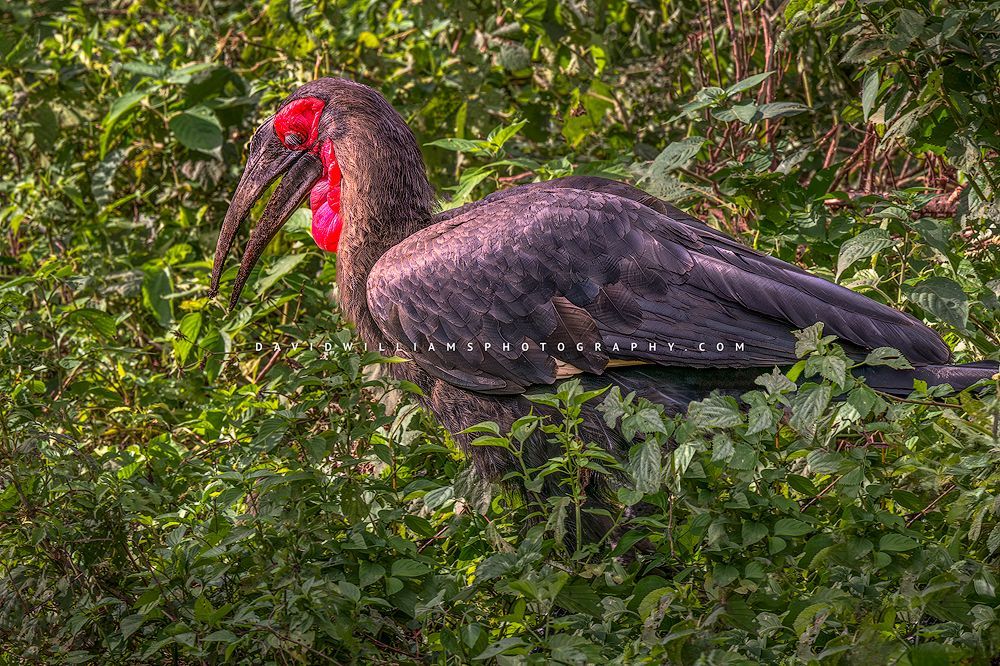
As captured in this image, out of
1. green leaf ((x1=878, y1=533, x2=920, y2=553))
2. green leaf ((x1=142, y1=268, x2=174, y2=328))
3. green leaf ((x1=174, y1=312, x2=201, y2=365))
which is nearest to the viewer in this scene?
green leaf ((x1=878, y1=533, x2=920, y2=553))

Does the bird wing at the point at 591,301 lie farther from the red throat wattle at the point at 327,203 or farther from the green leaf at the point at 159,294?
the green leaf at the point at 159,294

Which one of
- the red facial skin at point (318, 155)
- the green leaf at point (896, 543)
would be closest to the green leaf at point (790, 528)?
the green leaf at point (896, 543)

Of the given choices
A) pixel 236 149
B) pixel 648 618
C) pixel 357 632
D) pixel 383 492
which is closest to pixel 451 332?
pixel 383 492

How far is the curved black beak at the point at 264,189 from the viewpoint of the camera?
3475mm

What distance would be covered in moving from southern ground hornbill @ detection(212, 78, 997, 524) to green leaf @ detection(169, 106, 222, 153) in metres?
1.75

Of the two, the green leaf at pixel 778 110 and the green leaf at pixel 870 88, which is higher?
the green leaf at pixel 870 88

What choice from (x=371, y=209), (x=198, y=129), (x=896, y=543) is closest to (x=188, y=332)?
(x=371, y=209)

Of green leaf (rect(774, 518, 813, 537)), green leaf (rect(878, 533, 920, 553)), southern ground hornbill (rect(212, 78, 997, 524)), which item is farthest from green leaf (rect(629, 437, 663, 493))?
southern ground hornbill (rect(212, 78, 997, 524))

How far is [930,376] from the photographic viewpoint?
2729 mm

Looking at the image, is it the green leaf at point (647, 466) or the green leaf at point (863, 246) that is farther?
the green leaf at point (863, 246)

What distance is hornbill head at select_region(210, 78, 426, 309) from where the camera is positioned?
3234 millimetres

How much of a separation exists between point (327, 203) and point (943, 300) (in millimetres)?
1782

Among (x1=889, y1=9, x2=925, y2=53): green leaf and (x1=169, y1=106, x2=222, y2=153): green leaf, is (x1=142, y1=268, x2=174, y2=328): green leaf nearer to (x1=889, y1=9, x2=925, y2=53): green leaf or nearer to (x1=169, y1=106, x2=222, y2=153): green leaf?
(x1=169, y1=106, x2=222, y2=153): green leaf

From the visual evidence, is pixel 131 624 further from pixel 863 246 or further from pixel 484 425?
pixel 863 246
